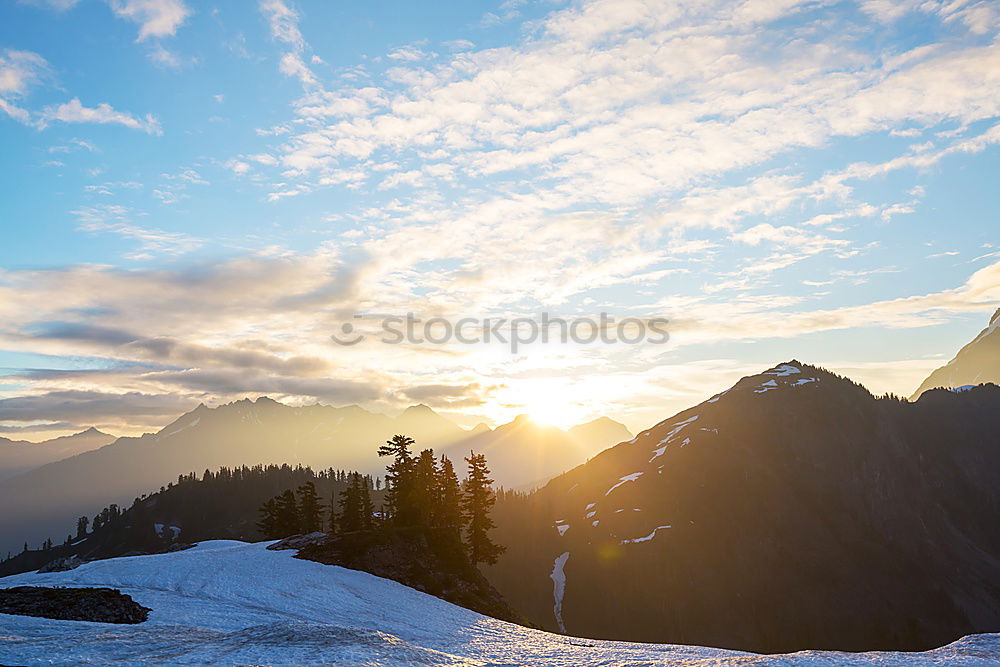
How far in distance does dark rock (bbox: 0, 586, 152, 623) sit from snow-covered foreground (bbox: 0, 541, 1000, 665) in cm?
126

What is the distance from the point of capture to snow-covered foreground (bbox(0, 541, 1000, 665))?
77.7ft

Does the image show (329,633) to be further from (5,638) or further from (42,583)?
(42,583)

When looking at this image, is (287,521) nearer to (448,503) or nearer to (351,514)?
(351,514)

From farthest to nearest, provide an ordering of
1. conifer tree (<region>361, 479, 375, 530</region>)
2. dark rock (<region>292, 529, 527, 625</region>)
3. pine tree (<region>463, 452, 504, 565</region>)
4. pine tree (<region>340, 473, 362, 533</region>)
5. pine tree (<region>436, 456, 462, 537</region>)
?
conifer tree (<region>361, 479, 375, 530</region>)
pine tree (<region>340, 473, 362, 533</region>)
pine tree (<region>463, 452, 504, 565</region>)
pine tree (<region>436, 456, 462, 537</region>)
dark rock (<region>292, 529, 527, 625</region>)

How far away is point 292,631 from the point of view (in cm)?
2836

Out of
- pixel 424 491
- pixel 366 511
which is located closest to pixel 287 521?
pixel 366 511

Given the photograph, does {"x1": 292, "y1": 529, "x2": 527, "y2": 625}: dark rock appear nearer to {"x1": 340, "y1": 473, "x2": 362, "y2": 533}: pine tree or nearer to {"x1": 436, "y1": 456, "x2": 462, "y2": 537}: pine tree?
{"x1": 436, "y1": 456, "x2": 462, "y2": 537}: pine tree

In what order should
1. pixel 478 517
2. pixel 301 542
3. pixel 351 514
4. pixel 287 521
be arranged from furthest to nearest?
pixel 287 521 < pixel 351 514 < pixel 478 517 < pixel 301 542

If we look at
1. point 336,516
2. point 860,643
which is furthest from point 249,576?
point 860,643

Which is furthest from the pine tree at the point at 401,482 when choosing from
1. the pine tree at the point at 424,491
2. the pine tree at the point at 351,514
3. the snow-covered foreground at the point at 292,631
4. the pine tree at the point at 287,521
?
the pine tree at the point at 287,521

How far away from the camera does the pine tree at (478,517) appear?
253 ft

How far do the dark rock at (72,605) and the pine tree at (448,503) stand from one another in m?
44.3

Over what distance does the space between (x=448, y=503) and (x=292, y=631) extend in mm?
50380

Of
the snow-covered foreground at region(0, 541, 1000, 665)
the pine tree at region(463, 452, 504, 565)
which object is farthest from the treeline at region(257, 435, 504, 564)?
the snow-covered foreground at region(0, 541, 1000, 665)
